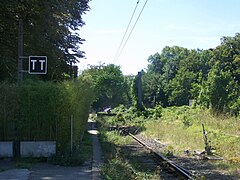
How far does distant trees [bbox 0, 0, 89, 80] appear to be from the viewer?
19.8m

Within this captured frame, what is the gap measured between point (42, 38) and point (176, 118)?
21056 millimetres

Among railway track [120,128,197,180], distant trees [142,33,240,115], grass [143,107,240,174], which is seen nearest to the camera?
railway track [120,128,197,180]

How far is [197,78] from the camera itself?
4048 inches

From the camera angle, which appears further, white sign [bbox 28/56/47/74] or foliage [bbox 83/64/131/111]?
foliage [bbox 83/64/131/111]

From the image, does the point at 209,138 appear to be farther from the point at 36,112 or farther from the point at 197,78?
the point at 197,78

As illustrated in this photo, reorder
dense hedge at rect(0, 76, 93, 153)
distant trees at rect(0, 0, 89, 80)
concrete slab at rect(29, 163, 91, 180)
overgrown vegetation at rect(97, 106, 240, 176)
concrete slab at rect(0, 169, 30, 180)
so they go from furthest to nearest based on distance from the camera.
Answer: distant trees at rect(0, 0, 89, 80)
overgrown vegetation at rect(97, 106, 240, 176)
dense hedge at rect(0, 76, 93, 153)
concrete slab at rect(29, 163, 91, 180)
concrete slab at rect(0, 169, 30, 180)

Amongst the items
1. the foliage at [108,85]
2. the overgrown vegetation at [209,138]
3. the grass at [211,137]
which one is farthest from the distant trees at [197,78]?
the foliage at [108,85]

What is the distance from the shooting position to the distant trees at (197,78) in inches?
1526

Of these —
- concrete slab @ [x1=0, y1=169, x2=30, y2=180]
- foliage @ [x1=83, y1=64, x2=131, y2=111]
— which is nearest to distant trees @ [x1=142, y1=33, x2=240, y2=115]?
foliage @ [x1=83, y1=64, x2=131, y2=111]

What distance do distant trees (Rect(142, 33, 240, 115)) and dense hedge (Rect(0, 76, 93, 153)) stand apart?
71.7 ft

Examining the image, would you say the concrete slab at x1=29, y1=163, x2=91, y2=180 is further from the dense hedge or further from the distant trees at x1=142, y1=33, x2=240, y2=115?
the distant trees at x1=142, y1=33, x2=240, y2=115

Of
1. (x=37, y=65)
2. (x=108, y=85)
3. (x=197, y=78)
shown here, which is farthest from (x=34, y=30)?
(x=197, y=78)

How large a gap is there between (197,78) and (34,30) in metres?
85.0

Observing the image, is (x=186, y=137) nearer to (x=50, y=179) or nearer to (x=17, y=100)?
(x=17, y=100)
